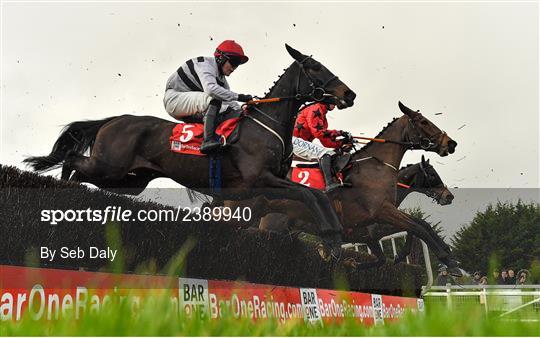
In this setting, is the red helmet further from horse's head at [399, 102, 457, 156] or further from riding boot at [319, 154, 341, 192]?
horse's head at [399, 102, 457, 156]

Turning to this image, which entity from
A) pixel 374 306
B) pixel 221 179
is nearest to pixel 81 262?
pixel 221 179

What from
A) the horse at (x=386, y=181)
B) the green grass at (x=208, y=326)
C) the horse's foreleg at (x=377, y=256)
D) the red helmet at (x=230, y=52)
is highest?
the red helmet at (x=230, y=52)

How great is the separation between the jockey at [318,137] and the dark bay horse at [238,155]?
4.59 feet

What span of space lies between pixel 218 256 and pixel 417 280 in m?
6.50

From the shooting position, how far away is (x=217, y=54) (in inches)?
300

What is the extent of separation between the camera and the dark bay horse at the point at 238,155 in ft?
24.1

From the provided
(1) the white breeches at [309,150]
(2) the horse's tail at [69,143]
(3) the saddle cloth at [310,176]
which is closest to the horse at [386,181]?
(3) the saddle cloth at [310,176]

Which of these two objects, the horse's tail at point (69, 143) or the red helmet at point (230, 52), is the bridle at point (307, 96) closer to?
the red helmet at point (230, 52)

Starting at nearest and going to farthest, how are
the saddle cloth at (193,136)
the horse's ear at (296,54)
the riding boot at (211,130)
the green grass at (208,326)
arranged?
the green grass at (208,326)
the riding boot at (211,130)
the saddle cloth at (193,136)
the horse's ear at (296,54)

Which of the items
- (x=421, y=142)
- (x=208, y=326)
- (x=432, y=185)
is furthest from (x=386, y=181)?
(x=208, y=326)

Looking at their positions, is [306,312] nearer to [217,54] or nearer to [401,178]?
[217,54]

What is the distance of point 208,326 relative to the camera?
7.20 ft

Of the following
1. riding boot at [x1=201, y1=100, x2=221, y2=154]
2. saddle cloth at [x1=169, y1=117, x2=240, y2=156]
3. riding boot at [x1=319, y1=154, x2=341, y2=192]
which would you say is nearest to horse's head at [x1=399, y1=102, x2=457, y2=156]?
riding boot at [x1=319, y1=154, x2=341, y2=192]

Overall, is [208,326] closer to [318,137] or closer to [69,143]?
[69,143]
